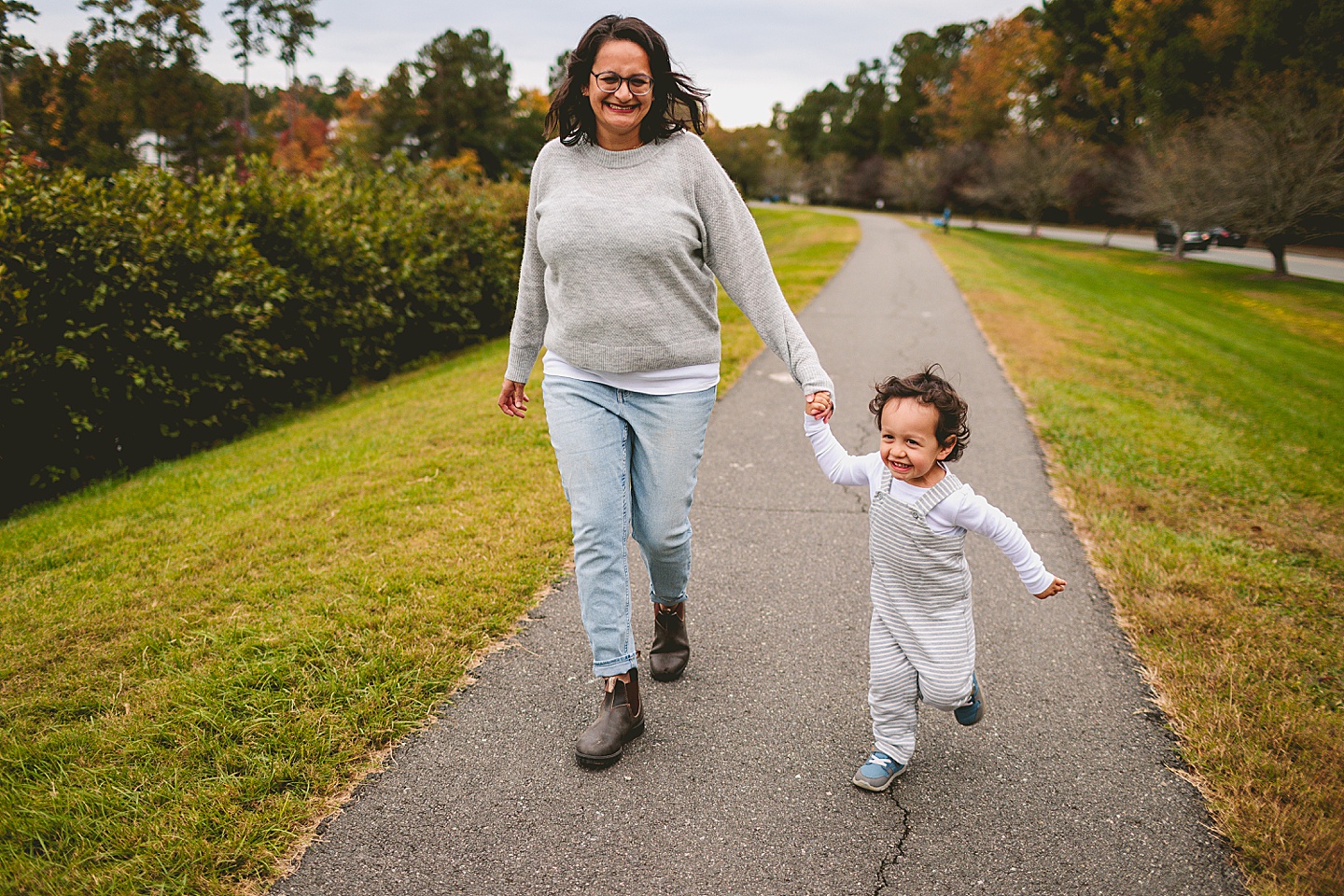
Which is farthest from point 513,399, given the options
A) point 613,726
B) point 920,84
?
point 920,84

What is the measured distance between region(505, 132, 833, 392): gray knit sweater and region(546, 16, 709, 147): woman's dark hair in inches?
2.3

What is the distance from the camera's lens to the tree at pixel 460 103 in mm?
41500

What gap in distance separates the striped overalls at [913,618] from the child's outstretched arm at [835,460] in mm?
73

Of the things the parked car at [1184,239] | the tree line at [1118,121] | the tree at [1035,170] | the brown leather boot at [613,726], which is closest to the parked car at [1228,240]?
the parked car at [1184,239]

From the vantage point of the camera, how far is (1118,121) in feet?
135

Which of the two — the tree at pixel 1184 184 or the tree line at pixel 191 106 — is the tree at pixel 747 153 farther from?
the tree at pixel 1184 184

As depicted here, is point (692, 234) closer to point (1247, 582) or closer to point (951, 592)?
point (951, 592)

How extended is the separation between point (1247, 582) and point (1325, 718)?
1.27 meters

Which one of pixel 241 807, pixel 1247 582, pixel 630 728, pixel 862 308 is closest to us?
pixel 241 807

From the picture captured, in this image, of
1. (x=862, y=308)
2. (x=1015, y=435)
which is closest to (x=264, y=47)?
(x=862, y=308)

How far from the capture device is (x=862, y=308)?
39.8 ft

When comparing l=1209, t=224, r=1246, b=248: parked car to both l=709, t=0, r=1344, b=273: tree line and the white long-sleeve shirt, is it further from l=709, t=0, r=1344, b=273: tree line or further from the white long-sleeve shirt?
the white long-sleeve shirt

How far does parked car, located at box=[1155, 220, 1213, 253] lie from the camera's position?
103ft

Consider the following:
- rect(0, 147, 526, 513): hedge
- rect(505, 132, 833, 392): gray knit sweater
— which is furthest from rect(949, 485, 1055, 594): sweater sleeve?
rect(0, 147, 526, 513): hedge
